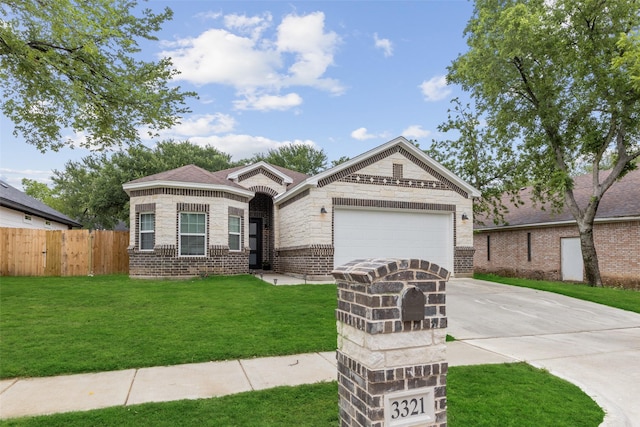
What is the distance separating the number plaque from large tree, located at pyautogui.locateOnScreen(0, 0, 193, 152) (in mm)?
9221

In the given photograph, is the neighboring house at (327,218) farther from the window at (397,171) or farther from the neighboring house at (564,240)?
the neighboring house at (564,240)

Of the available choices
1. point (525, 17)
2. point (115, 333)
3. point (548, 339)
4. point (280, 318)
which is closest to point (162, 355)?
point (115, 333)

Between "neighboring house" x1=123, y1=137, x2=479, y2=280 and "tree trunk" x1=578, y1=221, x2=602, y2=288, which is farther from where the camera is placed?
"tree trunk" x1=578, y1=221, x2=602, y2=288

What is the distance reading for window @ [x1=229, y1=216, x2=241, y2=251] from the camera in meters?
15.5

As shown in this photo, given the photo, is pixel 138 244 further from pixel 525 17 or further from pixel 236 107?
pixel 525 17

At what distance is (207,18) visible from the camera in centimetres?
1183

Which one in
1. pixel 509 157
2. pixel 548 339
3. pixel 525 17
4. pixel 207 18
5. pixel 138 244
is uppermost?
pixel 525 17

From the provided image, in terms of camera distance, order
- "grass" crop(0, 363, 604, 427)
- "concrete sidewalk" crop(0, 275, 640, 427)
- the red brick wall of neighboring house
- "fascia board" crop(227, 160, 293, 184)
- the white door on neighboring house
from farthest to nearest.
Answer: the white door on neighboring house < "fascia board" crop(227, 160, 293, 184) < the red brick wall of neighboring house < "concrete sidewalk" crop(0, 275, 640, 427) < "grass" crop(0, 363, 604, 427)

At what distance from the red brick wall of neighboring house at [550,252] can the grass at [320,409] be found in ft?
49.6

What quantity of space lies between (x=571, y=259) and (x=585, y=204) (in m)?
2.83

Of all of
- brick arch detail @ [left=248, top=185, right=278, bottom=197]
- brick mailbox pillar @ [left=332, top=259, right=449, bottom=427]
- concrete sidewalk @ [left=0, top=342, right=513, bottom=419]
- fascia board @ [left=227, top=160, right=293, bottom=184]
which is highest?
fascia board @ [left=227, top=160, right=293, bottom=184]

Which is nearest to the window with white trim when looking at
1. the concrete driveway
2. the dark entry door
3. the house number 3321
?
the dark entry door

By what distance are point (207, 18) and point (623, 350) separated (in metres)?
12.8

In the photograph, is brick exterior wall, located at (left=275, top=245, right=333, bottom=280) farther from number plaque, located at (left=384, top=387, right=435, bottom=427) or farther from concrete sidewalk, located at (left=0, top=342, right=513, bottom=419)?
number plaque, located at (left=384, top=387, right=435, bottom=427)
